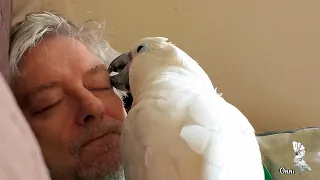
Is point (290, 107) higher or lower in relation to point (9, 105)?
lower

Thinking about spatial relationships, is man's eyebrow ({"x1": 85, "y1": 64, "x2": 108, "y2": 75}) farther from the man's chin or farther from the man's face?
the man's chin

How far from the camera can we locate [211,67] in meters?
1.54

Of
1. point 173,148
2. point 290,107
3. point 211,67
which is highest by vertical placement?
point 173,148

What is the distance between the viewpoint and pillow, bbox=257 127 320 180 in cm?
125

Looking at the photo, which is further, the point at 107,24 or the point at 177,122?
the point at 107,24

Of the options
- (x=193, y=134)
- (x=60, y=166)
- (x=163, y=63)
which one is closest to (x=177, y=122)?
(x=193, y=134)

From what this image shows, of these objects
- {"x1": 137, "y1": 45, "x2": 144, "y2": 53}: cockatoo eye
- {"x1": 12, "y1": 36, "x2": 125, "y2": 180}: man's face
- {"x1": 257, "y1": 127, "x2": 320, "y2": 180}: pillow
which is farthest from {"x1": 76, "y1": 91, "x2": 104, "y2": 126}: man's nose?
{"x1": 257, "y1": 127, "x2": 320, "y2": 180}: pillow

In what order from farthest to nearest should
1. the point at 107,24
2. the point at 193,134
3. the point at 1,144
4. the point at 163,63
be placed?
the point at 107,24
the point at 163,63
the point at 193,134
the point at 1,144

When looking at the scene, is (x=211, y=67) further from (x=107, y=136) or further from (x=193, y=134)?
(x=193, y=134)

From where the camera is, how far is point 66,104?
101cm

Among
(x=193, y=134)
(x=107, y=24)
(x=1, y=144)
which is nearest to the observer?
(x=1, y=144)

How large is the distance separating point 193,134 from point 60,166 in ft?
1.32

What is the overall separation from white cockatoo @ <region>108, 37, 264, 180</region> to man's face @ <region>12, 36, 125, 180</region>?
0.14 metres

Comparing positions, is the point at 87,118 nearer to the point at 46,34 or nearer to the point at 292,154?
the point at 46,34
